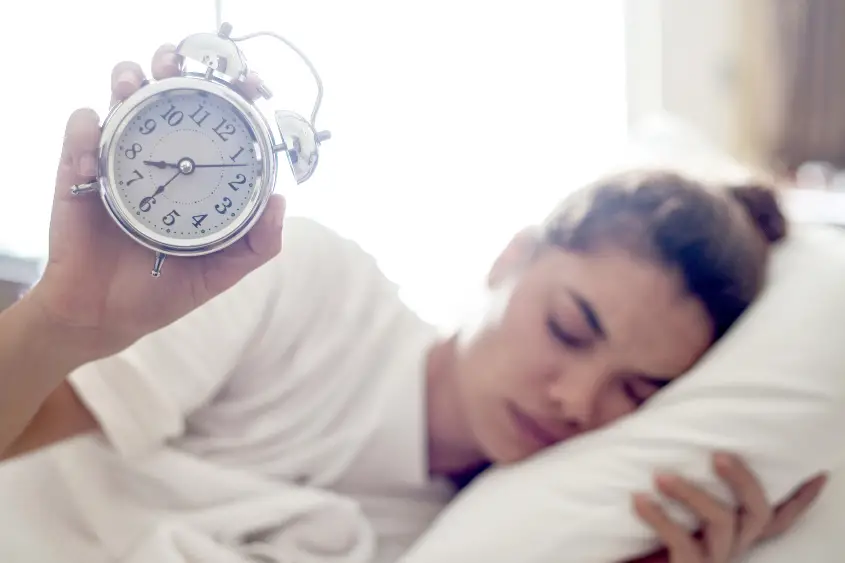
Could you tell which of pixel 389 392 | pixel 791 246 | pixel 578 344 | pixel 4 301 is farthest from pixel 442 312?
pixel 4 301

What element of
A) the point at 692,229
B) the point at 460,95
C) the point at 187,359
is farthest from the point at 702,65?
the point at 187,359

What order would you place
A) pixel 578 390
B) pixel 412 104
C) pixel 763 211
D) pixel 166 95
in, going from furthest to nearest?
pixel 412 104
pixel 763 211
pixel 578 390
pixel 166 95

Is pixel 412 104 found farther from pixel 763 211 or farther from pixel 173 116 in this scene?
pixel 173 116

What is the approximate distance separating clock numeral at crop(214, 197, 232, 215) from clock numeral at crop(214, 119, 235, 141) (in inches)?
1.8

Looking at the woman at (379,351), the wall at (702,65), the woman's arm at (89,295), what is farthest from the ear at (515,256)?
the wall at (702,65)

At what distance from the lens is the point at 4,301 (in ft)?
3.84

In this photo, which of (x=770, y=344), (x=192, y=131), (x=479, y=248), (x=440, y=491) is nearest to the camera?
(x=192, y=131)

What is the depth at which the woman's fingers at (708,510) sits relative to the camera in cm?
78

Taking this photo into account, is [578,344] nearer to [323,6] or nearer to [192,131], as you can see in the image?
[192,131]

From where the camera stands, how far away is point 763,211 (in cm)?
94

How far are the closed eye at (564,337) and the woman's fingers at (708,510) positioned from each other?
0.16 metres

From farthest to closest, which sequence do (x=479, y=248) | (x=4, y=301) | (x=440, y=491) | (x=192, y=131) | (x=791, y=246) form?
(x=479, y=248), (x=4, y=301), (x=440, y=491), (x=791, y=246), (x=192, y=131)

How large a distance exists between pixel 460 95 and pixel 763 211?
74 cm

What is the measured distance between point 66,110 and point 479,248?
0.80 m
